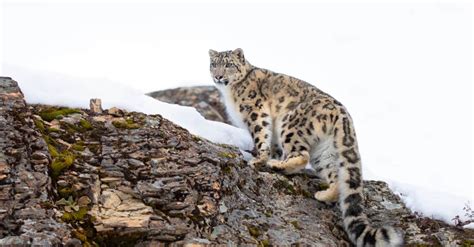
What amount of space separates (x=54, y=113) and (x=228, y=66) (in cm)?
454

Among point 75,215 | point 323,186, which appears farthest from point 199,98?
point 75,215

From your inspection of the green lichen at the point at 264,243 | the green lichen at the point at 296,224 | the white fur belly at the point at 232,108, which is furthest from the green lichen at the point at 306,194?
the white fur belly at the point at 232,108

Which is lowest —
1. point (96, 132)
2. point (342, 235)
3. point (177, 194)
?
point (342, 235)

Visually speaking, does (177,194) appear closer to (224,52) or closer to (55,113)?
(55,113)

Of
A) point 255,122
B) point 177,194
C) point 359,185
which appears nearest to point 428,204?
point 359,185

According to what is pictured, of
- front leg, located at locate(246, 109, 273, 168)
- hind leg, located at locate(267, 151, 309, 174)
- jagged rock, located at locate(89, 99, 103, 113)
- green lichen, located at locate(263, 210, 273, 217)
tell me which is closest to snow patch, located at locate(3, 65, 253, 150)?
jagged rock, located at locate(89, 99, 103, 113)

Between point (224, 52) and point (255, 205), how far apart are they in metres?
4.93

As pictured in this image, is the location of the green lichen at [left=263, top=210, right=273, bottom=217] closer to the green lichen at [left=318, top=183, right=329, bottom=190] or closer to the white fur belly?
the green lichen at [left=318, top=183, right=329, bottom=190]

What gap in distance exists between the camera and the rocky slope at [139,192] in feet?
25.1

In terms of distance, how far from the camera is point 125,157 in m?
8.91

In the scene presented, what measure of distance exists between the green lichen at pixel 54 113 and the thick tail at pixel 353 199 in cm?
415

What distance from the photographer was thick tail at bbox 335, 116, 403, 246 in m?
9.05

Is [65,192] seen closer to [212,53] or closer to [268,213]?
[268,213]

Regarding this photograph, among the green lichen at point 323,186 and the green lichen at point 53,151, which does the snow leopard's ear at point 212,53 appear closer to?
the green lichen at point 323,186
